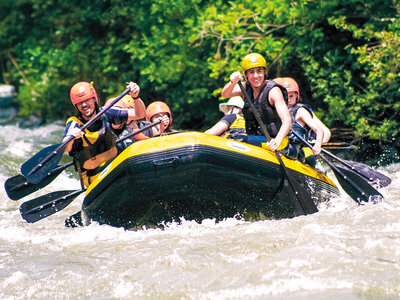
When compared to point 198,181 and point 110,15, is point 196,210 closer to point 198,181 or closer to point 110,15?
point 198,181

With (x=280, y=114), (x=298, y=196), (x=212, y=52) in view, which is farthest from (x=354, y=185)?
(x=212, y=52)

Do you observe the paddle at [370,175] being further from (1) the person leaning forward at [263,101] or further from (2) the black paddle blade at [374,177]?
(1) the person leaning forward at [263,101]

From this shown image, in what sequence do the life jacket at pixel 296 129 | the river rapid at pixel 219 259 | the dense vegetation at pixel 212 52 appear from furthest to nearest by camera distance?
the dense vegetation at pixel 212 52
the life jacket at pixel 296 129
the river rapid at pixel 219 259

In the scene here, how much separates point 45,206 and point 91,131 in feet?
3.17

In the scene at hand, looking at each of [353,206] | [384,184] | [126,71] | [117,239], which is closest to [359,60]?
[384,184]

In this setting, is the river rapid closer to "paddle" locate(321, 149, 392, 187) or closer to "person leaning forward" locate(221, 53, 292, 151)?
"paddle" locate(321, 149, 392, 187)

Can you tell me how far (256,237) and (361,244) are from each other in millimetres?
824

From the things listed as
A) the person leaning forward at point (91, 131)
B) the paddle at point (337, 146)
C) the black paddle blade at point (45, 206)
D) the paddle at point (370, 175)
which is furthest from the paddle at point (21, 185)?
the paddle at point (370, 175)

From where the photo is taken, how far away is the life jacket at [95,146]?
6.15 metres

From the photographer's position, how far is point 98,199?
5.79m

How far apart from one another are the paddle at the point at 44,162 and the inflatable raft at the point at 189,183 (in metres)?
0.40

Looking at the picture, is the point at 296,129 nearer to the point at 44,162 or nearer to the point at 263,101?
the point at 263,101

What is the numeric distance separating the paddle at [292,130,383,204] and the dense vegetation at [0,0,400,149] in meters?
2.11

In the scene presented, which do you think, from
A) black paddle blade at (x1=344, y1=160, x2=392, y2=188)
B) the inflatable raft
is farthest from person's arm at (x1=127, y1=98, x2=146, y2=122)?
black paddle blade at (x1=344, y1=160, x2=392, y2=188)
